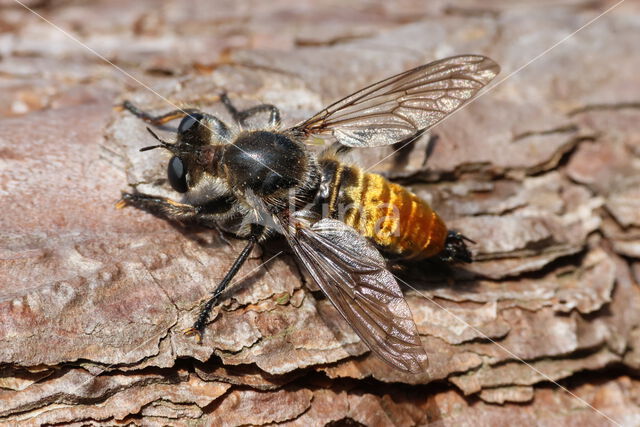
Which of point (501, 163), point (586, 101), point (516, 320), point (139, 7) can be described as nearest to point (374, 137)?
point (501, 163)

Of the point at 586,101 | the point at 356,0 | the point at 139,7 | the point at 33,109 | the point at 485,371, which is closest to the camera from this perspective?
the point at 485,371

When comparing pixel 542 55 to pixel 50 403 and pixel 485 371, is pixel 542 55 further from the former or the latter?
pixel 50 403

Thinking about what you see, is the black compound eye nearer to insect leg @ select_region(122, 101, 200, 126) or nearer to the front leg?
the front leg

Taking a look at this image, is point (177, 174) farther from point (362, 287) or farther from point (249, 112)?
point (362, 287)

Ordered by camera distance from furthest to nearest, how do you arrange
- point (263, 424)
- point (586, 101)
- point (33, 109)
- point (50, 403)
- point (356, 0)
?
point (356, 0), point (586, 101), point (33, 109), point (263, 424), point (50, 403)

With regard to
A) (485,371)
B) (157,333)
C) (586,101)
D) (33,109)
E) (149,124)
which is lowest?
(157,333)

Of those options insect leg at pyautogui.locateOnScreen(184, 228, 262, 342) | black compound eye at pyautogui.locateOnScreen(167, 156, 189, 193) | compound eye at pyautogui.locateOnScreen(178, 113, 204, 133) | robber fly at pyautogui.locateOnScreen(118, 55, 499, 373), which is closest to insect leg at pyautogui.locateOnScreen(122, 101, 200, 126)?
robber fly at pyautogui.locateOnScreen(118, 55, 499, 373)

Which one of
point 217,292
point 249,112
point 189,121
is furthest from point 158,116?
point 217,292

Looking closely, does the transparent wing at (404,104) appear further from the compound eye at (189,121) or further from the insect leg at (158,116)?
the insect leg at (158,116)
